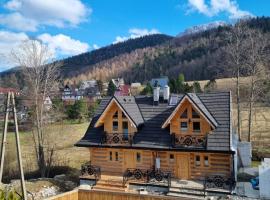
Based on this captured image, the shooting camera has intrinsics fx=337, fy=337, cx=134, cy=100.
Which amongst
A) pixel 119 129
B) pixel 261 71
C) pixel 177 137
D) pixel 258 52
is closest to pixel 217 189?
pixel 177 137

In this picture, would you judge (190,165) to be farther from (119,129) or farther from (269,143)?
(269,143)

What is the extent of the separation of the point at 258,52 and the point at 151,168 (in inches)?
625

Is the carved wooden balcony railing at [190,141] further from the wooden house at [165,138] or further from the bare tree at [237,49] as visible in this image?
the bare tree at [237,49]

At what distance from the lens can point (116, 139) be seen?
72.5 feet

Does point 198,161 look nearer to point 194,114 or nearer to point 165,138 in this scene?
point 165,138

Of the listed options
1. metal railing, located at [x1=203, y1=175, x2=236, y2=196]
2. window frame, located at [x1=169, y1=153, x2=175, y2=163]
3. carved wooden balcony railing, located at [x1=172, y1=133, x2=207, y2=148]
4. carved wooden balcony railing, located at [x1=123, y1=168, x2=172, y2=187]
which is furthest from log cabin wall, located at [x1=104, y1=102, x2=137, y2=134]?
metal railing, located at [x1=203, y1=175, x2=236, y2=196]

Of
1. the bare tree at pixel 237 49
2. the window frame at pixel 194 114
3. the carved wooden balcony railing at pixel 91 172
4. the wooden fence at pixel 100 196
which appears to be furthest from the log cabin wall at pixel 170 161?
the bare tree at pixel 237 49

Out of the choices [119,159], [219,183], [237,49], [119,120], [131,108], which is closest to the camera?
[219,183]

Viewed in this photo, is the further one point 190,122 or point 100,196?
point 190,122

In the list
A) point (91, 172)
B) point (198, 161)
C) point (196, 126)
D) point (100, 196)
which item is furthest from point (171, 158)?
point (91, 172)

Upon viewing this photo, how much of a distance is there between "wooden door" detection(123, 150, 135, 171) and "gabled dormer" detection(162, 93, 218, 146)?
3.09 m

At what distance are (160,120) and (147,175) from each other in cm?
371

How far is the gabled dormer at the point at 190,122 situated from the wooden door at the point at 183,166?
3.41ft

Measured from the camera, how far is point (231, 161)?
63.7 feet
